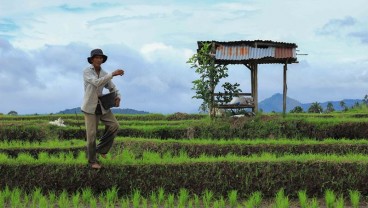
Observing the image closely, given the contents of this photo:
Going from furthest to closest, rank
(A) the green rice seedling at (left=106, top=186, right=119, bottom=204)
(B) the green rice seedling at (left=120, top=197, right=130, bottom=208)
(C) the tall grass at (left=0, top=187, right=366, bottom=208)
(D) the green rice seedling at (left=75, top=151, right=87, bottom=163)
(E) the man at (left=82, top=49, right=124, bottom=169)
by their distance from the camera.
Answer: (D) the green rice seedling at (left=75, top=151, right=87, bottom=163)
(E) the man at (left=82, top=49, right=124, bottom=169)
(A) the green rice seedling at (left=106, top=186, right=119, bottom=204)
(C) the tall grass at (left=0, top=187, right=366, bottom=208)
(B) the green rice seedling at (left=120, top=197, right=130, bottom=208)

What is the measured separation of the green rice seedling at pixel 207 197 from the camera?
929 cm

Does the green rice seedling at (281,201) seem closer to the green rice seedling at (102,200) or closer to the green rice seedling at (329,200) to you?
the green rice seedling at (329,200)

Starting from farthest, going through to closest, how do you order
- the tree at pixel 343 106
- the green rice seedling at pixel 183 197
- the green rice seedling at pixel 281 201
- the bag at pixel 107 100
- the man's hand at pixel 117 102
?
the tree at pixel 343 106
the man's hand at pixel 117 102
the bag at pixel 107 100
the green rice seedling at pixel 183 197
the green rice seedling at pixel 281 201

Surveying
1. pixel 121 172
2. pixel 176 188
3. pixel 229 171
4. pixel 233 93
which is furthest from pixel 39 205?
pixel 233 93

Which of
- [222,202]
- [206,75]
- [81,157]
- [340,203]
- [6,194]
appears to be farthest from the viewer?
[206,75]

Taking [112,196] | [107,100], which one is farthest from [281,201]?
[107,100]

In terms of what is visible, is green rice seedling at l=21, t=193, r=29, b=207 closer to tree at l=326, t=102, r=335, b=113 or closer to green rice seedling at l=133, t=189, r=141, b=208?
green rice seedling at l=133, t=189, r=141, b=208

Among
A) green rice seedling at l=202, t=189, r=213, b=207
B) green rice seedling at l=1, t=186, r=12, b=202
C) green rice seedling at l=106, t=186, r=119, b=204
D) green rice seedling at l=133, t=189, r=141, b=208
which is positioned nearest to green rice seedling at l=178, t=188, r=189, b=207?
green rice seedling at l=202, t=189, r=213, b=207

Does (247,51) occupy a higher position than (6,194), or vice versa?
(247,51)

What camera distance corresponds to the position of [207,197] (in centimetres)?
941

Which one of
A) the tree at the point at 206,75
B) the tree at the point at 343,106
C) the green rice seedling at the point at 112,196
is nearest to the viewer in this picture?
the green rice seedling at the point at 112,196

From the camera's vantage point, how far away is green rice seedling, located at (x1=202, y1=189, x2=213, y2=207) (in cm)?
929

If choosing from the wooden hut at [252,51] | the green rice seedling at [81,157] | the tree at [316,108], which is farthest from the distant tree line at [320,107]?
the green rice seedling at [81,157]

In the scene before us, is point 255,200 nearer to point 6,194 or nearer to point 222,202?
point 222,202
